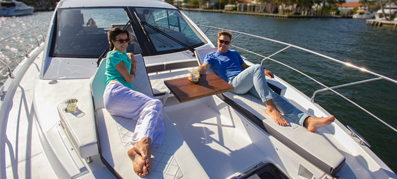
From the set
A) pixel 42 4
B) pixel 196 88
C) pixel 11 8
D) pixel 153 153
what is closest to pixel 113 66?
pixel 196 88

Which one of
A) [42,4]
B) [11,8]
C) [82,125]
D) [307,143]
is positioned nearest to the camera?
[82,125]

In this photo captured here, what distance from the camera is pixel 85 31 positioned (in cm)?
327

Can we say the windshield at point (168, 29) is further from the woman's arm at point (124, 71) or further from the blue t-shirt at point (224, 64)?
the woman's arm at point (124, 71)

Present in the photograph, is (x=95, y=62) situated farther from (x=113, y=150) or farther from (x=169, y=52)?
(x=113, y=150)

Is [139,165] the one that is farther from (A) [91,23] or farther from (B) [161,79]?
(A) [91,23]

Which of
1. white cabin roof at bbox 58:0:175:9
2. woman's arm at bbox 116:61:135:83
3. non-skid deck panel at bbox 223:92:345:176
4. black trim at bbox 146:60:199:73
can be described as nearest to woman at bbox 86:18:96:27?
white cabin roof at bbox 58:0:175:9

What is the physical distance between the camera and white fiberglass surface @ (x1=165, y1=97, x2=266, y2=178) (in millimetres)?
2041

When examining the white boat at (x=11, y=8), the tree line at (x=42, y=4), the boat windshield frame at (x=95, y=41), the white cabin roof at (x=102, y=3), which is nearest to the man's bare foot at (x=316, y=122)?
the boat windshield frame at (x=95, y=41)

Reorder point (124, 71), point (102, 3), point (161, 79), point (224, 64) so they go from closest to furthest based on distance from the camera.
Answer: point (124, 71), point (224, 64), point (161, 79), point (102, 3)

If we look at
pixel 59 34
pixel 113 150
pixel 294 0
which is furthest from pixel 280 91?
pixel 294 0

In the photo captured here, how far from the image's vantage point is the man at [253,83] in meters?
1.92

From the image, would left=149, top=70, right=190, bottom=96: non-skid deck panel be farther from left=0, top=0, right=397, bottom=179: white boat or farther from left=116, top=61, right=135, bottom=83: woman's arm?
left=116, top=61, right=135, bottom=83: woman's arm

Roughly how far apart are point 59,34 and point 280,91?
3264 millimetres

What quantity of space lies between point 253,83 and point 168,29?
6.86 feet
